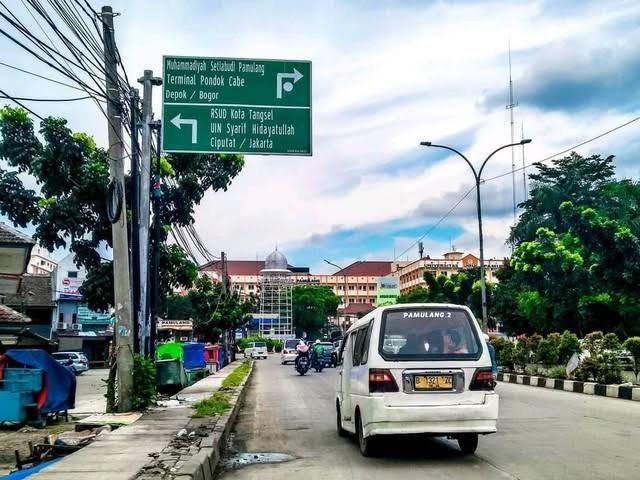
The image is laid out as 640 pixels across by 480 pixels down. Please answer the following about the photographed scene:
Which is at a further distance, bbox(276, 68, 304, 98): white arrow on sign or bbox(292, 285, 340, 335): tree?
bbox(292, 285, 340, 335): tree

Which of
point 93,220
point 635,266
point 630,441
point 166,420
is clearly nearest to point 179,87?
point 166,420

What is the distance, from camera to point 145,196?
15594mm

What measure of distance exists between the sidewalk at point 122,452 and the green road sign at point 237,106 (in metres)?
5.26

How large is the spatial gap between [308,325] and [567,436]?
113 metres

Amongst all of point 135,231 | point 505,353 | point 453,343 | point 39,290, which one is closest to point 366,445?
point 453,343

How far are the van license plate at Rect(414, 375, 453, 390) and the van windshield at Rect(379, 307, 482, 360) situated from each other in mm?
218

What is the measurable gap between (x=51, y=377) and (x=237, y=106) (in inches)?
258

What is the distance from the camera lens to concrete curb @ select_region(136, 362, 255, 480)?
22.3 ft

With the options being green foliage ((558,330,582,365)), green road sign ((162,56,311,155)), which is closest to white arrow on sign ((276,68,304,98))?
green road sign ((162,56,311,155))

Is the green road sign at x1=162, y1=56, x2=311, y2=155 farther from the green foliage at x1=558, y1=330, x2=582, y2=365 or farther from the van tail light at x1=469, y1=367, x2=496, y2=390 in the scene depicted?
the green foliage at x1=558, y1=330, x2=582, y2=365

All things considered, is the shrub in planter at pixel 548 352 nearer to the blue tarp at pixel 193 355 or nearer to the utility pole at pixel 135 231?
the utility pole at pixel 135 231

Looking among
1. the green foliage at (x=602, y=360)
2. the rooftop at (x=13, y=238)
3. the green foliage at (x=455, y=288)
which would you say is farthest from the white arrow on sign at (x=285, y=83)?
the green foliage at (x=455, y=288)

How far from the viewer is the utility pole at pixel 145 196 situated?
49.1ft

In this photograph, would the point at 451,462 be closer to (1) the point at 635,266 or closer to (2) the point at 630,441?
(2) the point at 630,441
